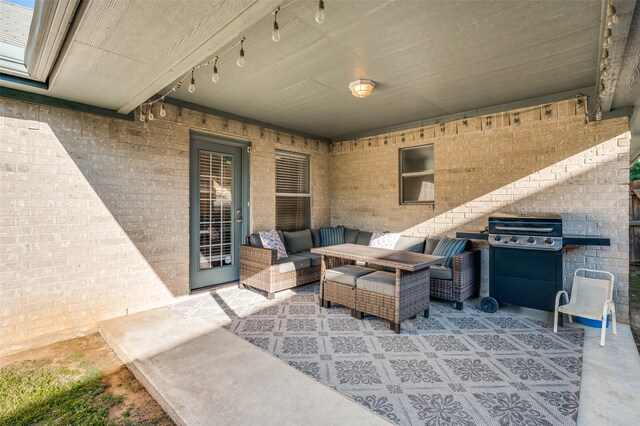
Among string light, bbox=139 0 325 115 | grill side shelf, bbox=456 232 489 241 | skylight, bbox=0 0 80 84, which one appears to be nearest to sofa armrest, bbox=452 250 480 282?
grill side shelf, bbox=456 232 489 241

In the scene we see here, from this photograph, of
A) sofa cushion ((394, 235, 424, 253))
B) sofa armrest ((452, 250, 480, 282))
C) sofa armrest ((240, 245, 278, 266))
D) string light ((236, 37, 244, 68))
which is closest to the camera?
string light ((236, 37, 244, 68))

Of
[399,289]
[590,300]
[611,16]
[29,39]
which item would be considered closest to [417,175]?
[399,289]

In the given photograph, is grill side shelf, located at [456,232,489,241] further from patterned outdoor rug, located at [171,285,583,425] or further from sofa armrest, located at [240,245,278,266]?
sofa armrest, located at [240,245,278,266]

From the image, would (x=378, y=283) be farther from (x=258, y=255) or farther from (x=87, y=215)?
(x=87, y=215)

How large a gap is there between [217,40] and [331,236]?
408 centimetres

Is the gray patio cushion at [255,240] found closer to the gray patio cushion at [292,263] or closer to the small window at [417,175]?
the gray patio cushion at [292,263]

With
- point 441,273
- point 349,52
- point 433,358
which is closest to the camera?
point 433,358

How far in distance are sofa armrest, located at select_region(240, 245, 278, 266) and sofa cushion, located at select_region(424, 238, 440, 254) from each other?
2.28 meters


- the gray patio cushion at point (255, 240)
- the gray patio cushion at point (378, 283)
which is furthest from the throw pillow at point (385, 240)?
the gray patio cushion at point (255, 240)

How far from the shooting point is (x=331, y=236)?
5.79 metres

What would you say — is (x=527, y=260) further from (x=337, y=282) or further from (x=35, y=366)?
(x=35, y=366)

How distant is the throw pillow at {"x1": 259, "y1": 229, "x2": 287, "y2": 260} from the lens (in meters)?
4.82

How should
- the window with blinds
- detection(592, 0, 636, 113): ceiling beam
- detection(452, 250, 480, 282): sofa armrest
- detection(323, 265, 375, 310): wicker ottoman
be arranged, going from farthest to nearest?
the window with blinds
detection(452, 250, 480, 282): sofa armrest
detection(323, 265, 375, 310): wicker ottoman
detection(592, 0, 636, 113): ceiling beam

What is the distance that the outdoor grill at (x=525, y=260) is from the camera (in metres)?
3.45
